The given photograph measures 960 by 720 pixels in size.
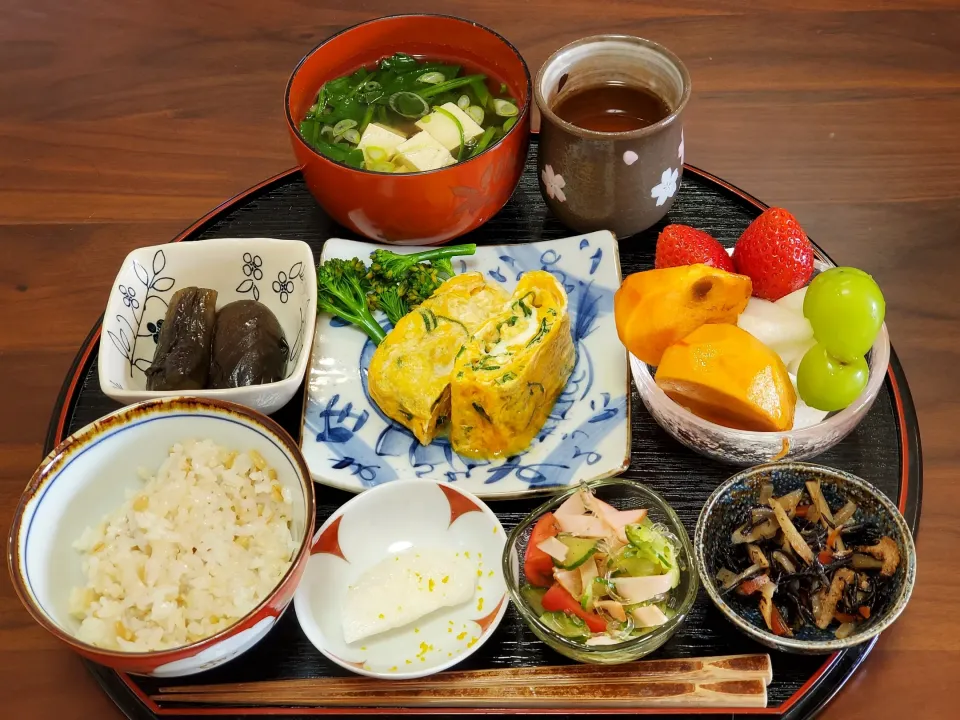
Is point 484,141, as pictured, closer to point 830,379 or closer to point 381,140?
point 381,140

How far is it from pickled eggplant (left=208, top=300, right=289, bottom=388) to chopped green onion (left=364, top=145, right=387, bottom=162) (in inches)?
17.9

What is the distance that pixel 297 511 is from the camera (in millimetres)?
1592

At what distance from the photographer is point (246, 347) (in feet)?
6.00

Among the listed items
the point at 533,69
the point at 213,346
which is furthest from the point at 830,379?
the point at 533,69

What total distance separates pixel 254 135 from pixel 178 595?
1.65m

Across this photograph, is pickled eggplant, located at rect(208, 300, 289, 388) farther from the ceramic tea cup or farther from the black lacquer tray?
the ceramic tea cup

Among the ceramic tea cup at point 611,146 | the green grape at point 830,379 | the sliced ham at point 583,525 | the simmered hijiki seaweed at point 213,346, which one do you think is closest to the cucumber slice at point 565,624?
the sliced ham at point 583,525

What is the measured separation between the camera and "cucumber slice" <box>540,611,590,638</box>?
56.8 inches

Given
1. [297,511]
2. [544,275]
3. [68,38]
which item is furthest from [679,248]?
[68,38]

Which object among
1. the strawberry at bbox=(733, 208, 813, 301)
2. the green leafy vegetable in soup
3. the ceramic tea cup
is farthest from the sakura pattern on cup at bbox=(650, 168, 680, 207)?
the green leafy vegetable in soup

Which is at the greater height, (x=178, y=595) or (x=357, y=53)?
(x=357, y=53)

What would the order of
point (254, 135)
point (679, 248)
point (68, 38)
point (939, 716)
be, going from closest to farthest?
point (939, 716), point (679, 248), point (254, 135), point (68, 38)

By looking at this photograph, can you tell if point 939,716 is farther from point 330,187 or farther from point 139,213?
point 139,213

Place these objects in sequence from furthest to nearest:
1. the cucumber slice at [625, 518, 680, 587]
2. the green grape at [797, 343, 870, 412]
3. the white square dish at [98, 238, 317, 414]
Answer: the white square dish at [98, 238, 317, 414] → the green grape at [797, 343, 870, 412] → the cucumber slice at [625, 518, 680, 587]
